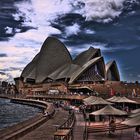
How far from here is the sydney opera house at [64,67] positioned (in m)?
101

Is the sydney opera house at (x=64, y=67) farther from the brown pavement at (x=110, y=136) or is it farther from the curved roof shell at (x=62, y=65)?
the brown pavement at (x=110, y=136)

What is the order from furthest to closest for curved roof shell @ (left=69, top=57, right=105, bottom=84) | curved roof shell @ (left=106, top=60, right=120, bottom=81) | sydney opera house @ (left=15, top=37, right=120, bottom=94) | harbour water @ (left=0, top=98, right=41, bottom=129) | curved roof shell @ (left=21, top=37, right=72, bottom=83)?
1. curved roof shell @ (left=21, top=37, right=72, bottom=83)
2. curved roof shell @ (left=106, top=60, right=120, bottom=81)
3. sydney opera house @ (left=15, top=37, right=120, bottom=94)
4. curved roof shell @ (left=69, top=57, right=105, bottom=84)
5. harbour water @ (left=0, top=98, right=41, bottom=129)

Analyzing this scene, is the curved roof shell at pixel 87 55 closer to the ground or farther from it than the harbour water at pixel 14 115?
farther from it

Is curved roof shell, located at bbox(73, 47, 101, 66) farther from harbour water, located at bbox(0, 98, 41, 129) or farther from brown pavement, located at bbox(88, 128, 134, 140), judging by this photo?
brown pavement, located at bbox(88, 128, 134, 140)

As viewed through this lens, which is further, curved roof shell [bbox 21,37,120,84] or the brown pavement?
curved roof shell [bbox 21,37,120,84]

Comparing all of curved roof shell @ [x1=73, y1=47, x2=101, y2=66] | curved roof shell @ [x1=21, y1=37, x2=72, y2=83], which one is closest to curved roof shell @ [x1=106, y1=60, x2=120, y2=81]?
curved roof shell @ [x1=73, y1=47, x2=101, y2=66]

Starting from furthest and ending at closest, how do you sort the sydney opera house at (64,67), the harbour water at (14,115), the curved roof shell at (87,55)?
the curved roof shell at (87,55) → the sydney opera house at (64,67) → the harbour water at (14,115)

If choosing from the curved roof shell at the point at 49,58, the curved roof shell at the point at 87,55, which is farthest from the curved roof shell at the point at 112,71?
the curved roof shell at the point at 49,58

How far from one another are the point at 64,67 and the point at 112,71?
16698 millimetres

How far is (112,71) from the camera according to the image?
364ft

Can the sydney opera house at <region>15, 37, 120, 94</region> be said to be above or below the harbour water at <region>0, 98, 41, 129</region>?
above

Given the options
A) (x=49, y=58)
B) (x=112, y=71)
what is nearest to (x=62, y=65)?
(x=49, y=58)

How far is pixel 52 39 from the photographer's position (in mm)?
127500

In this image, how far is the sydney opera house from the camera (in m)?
101
